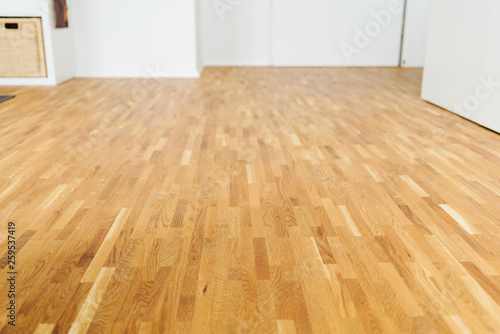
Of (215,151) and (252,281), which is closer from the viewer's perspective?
(252,281)

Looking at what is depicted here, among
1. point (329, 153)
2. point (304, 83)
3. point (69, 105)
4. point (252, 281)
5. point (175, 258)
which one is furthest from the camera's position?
point (304, 83)

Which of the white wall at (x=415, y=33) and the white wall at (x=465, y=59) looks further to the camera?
the white wall at (x=415, y=33)

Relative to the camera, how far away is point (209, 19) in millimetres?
7531

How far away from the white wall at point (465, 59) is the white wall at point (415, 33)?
317cm

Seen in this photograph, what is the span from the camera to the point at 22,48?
5.41m

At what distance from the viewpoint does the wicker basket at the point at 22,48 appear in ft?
17.5

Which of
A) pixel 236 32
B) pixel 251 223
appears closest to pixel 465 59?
pixel 251 223

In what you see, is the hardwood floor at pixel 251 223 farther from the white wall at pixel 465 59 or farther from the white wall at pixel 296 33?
the white wall at pixel 296 33

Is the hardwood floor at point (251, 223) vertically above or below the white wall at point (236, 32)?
below

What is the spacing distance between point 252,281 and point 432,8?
12.4ft

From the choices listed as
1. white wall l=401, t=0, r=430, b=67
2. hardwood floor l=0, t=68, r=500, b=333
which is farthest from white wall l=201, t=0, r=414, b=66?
hardwood floor l=0, t=68, r=500, b=333

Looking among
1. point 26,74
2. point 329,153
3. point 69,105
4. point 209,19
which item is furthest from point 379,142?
point 209,19

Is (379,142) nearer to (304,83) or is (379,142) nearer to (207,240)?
(207,240)

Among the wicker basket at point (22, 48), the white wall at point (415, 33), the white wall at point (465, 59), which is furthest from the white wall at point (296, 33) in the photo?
the white wall at point (465, 59)
